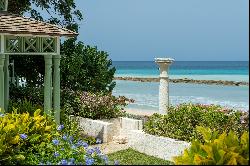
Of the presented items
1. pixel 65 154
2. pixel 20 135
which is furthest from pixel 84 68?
pixel 65 154

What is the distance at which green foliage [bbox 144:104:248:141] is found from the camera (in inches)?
483

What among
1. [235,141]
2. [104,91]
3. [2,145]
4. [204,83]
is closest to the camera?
[235,141]

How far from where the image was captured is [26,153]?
1111cm

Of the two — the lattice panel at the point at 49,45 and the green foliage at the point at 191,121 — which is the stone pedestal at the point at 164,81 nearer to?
the green foliage at the point at 191,121

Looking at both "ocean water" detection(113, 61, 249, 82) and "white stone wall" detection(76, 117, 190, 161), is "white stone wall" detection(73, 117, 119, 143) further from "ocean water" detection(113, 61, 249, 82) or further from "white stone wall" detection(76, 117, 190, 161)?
"ocean water" detection(113, 61, 249, 82)

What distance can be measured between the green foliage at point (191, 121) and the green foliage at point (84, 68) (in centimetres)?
586

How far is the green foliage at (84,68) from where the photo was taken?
19.4 meters

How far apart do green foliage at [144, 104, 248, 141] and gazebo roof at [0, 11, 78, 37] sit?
3.30 meters

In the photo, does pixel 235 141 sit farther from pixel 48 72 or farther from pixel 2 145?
pixel 48 72

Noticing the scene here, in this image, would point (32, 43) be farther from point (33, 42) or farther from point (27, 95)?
point (27, 95)

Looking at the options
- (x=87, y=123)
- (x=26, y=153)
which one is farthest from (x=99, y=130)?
(x=26, y=153)

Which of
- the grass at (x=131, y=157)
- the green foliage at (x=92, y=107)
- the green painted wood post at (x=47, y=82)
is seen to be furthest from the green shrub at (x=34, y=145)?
the green foliage at (x=92, y=107)

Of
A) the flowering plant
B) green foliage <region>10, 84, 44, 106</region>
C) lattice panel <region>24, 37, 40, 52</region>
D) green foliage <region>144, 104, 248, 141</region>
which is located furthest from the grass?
green foliage <region>10, 84, 44, 106</region>

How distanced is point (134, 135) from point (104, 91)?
571cm
